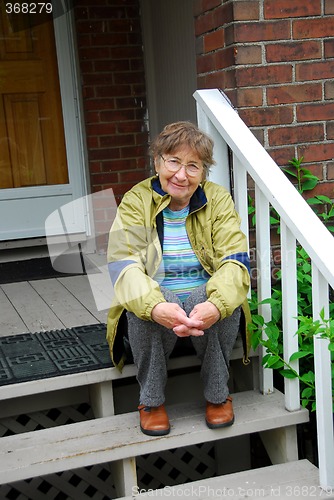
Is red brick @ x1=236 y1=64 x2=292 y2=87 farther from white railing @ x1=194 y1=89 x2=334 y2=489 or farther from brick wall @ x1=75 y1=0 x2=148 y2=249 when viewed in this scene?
brick wall @ x1=75 y1=0 x2=148 y2=249

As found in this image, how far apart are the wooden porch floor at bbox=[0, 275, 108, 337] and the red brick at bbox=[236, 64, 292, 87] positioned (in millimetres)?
1252

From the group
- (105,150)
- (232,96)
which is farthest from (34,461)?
(105,150)

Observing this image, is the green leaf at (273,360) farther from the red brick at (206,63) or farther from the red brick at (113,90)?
the red brick at (113,90)

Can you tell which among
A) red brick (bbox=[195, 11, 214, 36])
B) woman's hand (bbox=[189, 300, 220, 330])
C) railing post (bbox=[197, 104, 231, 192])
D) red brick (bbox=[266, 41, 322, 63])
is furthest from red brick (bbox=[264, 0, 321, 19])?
woman's hand (bbox=[189, 300, 220, 330])

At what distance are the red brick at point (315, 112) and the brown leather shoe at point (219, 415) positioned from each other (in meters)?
1.30

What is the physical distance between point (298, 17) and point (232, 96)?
17.4 inches

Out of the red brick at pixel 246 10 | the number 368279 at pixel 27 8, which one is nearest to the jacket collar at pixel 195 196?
the red brick at pixel 246 10

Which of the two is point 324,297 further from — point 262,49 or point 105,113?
point 105,113

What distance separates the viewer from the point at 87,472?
270 cm

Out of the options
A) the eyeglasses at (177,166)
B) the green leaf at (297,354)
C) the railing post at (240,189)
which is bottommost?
the green leaf at (297,354)

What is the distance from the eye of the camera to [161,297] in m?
2.10

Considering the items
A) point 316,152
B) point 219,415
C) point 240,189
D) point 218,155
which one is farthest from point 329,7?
point 219,415

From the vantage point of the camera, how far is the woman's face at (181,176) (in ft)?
7.39

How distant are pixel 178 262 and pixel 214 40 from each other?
112 centimetres
